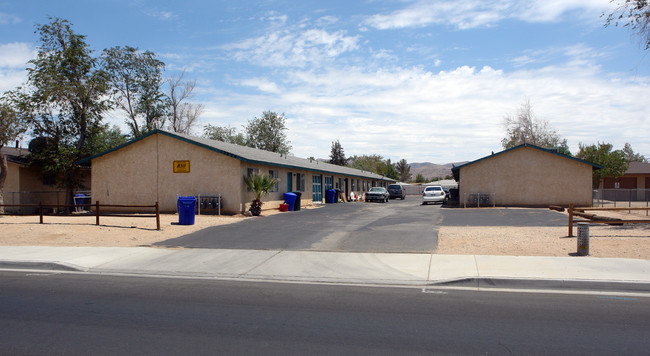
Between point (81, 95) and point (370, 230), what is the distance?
24.2 meters

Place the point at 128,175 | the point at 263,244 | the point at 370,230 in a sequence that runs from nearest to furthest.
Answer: the point at 263,244 → the point at 370,230 → the point at 128,175

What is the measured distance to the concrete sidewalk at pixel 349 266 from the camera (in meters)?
8.66

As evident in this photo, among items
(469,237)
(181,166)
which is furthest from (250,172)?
(469,237)

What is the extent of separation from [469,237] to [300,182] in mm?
18619

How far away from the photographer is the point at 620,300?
24.2ft

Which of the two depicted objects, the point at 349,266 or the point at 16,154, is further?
the point at 16,154

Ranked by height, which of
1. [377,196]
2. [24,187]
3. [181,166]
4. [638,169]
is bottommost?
[377,196]

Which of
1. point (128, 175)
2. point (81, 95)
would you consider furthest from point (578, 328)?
point (81, 95)

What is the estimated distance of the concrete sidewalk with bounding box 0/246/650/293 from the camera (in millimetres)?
8664

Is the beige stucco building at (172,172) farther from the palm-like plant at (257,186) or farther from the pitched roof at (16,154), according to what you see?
the pitched roof at (16,154)

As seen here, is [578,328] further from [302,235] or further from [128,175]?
[128,175]

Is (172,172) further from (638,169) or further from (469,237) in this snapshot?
(638,169)

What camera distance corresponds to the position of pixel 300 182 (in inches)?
1243

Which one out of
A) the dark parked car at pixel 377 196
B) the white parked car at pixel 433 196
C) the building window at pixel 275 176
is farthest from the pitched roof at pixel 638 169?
the building window at pixel 275 176
